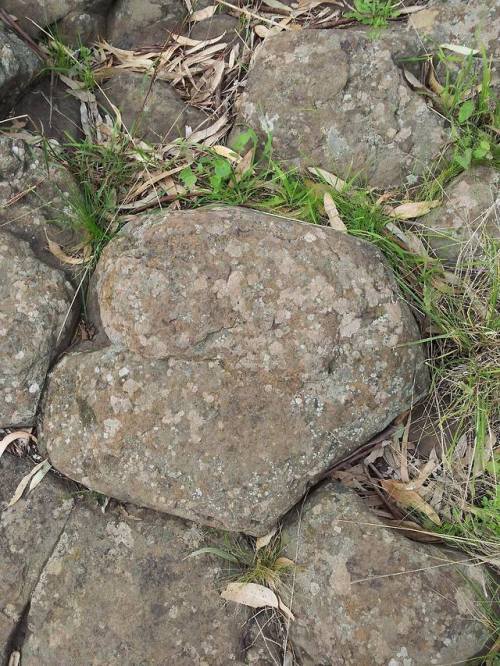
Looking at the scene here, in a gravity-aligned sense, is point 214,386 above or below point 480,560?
above

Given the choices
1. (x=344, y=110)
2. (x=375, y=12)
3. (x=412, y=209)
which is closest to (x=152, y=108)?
(x=344, y=110)

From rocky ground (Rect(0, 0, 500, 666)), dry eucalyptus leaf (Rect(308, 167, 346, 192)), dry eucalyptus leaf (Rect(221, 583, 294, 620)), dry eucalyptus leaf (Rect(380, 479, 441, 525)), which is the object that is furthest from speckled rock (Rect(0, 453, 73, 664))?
dry eucalyptus leaf (Rect(308, 167, 346, 192))

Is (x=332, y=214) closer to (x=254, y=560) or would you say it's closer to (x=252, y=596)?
(x=254, y=560)

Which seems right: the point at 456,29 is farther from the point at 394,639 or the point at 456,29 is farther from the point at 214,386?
the point at 394,639

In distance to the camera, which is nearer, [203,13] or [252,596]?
[252,596]

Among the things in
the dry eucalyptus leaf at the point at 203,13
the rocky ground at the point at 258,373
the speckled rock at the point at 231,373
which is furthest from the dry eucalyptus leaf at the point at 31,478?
the dry eucalyptus leaf at the point at 203,13

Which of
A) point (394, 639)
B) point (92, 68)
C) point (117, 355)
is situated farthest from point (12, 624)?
point (92, 68)

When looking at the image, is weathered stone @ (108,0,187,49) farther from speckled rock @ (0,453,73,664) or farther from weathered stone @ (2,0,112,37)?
speckled rock @ (0,453,73,664)

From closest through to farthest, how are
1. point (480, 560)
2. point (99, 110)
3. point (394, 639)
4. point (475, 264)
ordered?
point (394, 639), point (480, 560), point (475, 264), point (99, 110)
